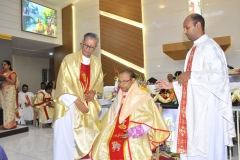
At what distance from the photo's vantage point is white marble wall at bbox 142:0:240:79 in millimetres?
6988

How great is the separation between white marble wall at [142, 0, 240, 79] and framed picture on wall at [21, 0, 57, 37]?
167 inches

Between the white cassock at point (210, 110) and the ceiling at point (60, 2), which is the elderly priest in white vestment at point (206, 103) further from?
the ceiling at point (60, 2)

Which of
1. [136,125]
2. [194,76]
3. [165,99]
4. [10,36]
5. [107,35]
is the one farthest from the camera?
[107,35]

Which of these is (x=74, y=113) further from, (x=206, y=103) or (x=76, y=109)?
(x=206, y=103)

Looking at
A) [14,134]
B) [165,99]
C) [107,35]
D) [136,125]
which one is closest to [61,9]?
[107,35]

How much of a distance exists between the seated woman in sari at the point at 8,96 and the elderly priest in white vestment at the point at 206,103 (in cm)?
487

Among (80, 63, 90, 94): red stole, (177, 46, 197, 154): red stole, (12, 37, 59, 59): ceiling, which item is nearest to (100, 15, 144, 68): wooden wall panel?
(12, 37, 59, 59): ceiling

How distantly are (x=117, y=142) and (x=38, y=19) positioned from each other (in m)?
8.34

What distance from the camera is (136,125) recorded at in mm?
2461

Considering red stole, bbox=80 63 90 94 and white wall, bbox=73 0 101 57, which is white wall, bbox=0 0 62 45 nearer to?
white wall, bbox=73 0 101 57

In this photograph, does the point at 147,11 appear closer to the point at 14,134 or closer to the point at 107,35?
the point at 107,35

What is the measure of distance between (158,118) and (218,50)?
38.0 inches

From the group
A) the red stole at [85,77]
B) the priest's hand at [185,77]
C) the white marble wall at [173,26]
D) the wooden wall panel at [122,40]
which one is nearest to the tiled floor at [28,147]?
the red stole at [85,77]

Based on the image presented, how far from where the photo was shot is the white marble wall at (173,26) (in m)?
6.99
